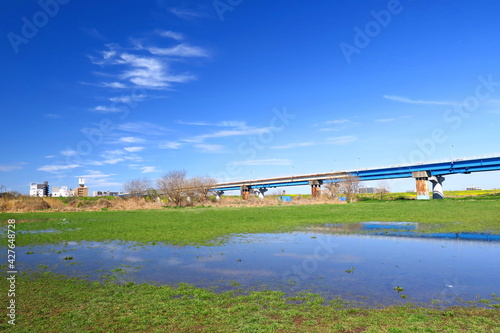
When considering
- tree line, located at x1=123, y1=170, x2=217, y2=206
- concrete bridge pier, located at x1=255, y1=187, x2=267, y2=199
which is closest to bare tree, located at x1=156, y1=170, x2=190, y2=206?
tree line, located at x1=123, y1=170, x2=217, y2=206

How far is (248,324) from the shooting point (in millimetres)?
7328

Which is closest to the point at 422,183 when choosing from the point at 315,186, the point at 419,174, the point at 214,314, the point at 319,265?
the point at 419,174

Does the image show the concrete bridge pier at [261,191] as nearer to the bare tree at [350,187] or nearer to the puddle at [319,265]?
the bare tree at [350,187]

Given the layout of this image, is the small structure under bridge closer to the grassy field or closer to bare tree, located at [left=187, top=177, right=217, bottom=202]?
bare tree, located at [left=187, top=177, right=217, bottom=202]

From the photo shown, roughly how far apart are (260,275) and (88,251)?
11.1 meters

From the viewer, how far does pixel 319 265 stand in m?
13.4

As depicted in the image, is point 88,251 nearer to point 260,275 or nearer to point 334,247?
point 260,275

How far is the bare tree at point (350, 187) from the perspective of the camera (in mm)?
92344

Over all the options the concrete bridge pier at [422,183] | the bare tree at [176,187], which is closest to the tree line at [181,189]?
the bare tree at [176,187]

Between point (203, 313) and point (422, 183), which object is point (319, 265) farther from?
point (422, 183)

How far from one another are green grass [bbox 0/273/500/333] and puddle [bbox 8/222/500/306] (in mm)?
897

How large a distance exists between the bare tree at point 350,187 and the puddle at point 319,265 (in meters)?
73.5

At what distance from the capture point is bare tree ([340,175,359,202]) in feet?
303

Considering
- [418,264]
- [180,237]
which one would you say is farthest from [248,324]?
[180,237]
